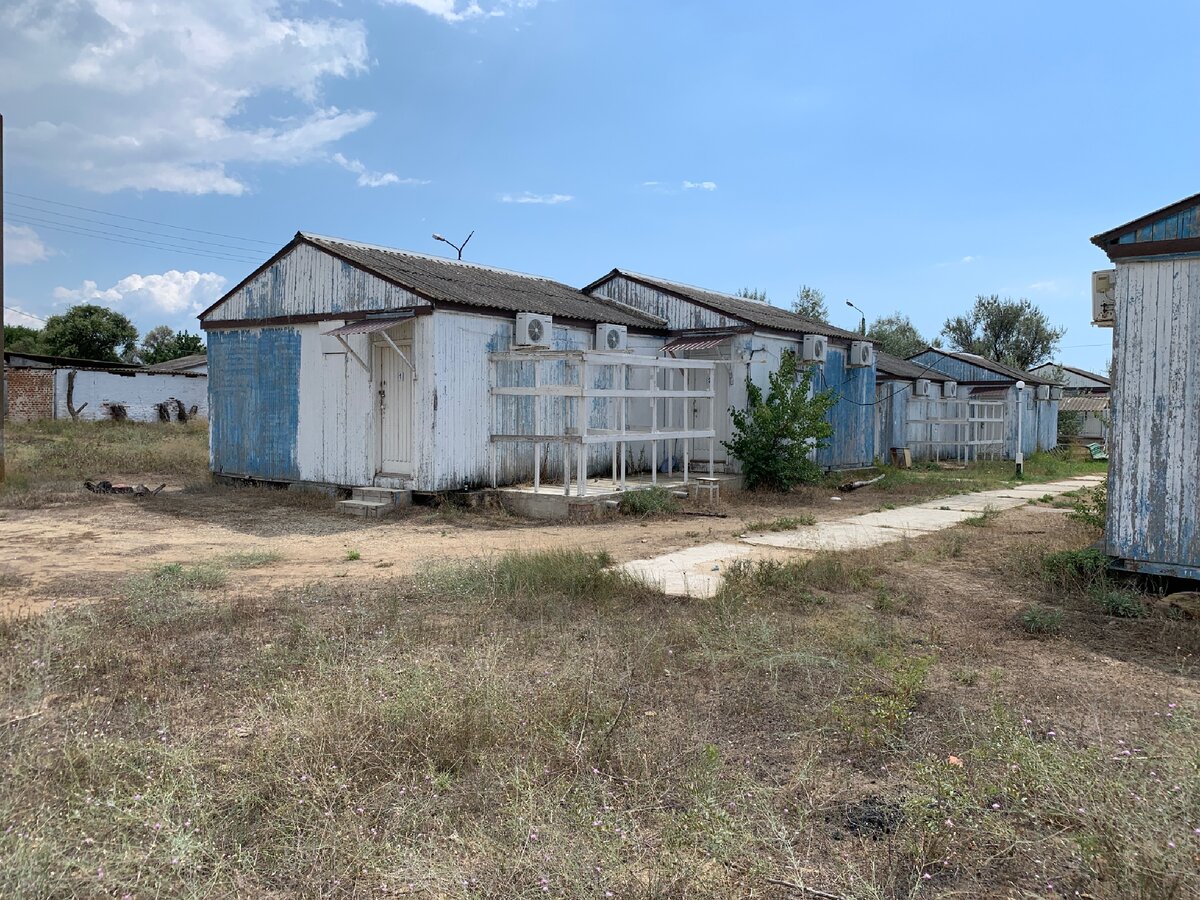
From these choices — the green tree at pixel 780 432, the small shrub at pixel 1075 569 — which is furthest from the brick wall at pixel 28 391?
the small shrub at pixel 1075 569

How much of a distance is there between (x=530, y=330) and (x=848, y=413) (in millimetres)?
8724

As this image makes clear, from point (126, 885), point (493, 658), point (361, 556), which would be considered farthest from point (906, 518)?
point (126, 885)

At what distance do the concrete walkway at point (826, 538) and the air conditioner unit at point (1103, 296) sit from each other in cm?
332

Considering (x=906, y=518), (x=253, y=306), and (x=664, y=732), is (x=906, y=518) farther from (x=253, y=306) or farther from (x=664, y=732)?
(x=253, y=306)

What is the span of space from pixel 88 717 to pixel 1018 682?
486 cm

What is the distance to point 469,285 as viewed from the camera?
46.3ft

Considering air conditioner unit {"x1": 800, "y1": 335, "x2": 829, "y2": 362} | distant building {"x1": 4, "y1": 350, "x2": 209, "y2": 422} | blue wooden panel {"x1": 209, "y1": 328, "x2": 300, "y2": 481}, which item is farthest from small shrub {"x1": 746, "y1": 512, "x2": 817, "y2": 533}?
distant building {"x1": 4, "y1": 350, "x2": 209, "y2": 422}

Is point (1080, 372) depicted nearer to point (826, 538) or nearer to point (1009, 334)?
point (1009, 334)

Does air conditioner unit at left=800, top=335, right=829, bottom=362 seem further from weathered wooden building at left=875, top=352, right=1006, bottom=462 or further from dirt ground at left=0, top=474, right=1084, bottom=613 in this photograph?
weathered wooden building at left=875, top=352, right=1006, bottom=462

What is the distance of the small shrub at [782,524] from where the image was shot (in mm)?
10883

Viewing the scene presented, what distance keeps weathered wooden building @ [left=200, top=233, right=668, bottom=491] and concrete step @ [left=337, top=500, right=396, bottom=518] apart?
473mm

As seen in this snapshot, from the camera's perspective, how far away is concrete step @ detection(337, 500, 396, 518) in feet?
40.4

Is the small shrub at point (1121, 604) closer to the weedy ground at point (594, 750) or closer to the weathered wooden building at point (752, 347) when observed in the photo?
the weedy ground at point (594, 750)

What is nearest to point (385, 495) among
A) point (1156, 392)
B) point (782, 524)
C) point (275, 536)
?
point (275, 536)
